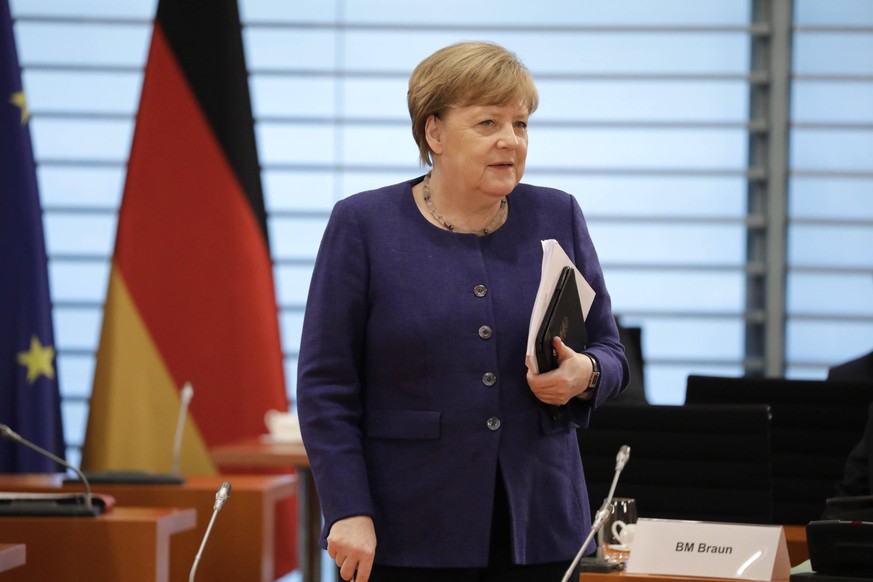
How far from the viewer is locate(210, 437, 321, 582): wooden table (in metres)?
4.82

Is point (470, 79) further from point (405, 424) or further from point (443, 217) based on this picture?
point (405, 424)

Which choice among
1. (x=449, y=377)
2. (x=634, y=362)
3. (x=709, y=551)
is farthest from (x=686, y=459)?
(x=634, y=362)

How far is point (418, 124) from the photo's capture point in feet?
6.26

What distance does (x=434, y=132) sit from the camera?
6.22 feet

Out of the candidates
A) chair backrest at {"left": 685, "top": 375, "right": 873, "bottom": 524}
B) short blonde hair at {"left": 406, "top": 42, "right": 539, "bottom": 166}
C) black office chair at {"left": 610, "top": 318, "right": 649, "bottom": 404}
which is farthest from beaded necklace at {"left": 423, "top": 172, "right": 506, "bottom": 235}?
black office chair at {"left": 610, "top": 318, "right": 649, "bottom": 404}

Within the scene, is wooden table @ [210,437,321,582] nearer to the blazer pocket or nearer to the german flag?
the german flag

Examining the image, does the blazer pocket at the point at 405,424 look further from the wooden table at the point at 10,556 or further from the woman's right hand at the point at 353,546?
the wooden table at the point at 10,556

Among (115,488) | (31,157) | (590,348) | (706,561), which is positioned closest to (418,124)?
(590,348)

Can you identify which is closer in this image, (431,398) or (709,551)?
→ (431,398)

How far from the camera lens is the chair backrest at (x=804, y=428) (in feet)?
12.0

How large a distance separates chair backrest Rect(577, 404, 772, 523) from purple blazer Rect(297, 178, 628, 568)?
4.36 ft

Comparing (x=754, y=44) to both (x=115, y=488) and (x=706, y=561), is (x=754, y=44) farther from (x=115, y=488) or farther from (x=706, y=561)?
(x=706, y=561)

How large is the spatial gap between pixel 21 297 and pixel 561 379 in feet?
12.8

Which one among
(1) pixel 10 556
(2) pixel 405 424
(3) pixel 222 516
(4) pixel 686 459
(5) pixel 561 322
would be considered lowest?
(3) pixel 222 516
